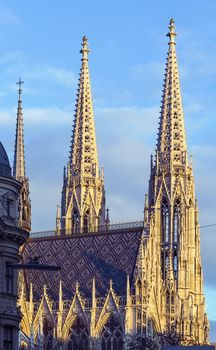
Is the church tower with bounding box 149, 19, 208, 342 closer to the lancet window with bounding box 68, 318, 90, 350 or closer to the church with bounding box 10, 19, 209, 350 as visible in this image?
the church with bounding box 10, 19, 209, 350

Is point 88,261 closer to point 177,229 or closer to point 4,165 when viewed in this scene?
point 177,229

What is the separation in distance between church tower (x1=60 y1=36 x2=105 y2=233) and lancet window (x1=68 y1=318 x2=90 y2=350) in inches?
465

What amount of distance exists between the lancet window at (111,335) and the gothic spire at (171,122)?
16.4m

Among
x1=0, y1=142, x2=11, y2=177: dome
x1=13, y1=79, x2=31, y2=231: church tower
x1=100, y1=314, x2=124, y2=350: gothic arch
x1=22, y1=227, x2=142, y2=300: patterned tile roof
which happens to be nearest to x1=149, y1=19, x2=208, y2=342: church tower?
x1=22, y1=227, x2=142, y2=300: patterned tile roof

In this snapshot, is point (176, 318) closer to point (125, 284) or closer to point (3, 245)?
point (125, 284)

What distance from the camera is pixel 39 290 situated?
105 m

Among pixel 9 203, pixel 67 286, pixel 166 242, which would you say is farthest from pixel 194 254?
pixel 9 203

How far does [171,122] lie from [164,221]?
9590 millimetres

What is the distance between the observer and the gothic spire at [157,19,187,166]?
110812 millimetres

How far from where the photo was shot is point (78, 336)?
101562mm

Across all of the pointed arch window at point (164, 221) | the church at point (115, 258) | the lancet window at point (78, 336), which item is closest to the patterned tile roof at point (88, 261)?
the church at point (115, 258)

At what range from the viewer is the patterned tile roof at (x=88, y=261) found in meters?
104

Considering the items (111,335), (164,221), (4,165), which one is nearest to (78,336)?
(111,335)

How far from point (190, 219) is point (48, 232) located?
541 inches
